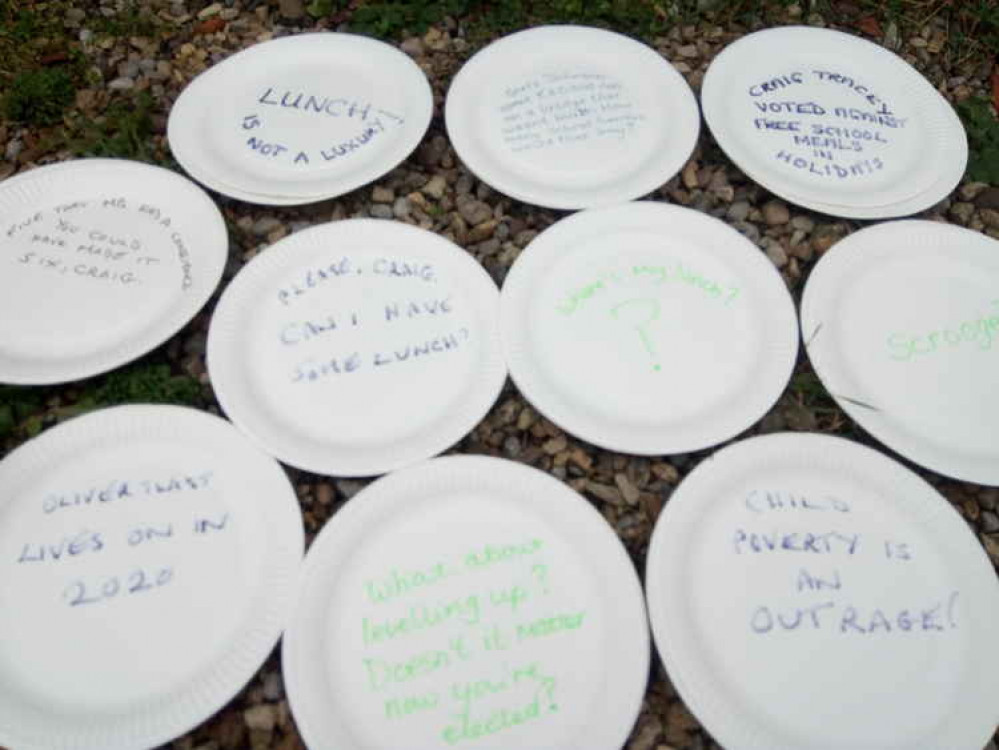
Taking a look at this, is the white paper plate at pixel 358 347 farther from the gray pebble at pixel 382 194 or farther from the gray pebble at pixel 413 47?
the gray pebble at pixel 413 47

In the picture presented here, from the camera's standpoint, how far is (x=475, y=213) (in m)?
1.65

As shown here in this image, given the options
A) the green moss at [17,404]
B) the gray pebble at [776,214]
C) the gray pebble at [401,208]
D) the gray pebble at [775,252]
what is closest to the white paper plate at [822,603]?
the gray pebble at [775,252]

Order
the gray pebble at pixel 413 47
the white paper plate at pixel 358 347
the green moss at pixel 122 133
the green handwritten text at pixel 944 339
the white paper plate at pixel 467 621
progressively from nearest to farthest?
1. the white paper plate at pixel 467 621
2. the white paper plate at pixel 358 347
3. the green handwritten text at pixel 944 339
4. the green moss at pixel 122 133
5. the gray pebble at pixel 413 47

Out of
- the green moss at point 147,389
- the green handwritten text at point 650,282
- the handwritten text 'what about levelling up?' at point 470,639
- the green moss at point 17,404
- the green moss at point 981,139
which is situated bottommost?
the handwritten text 'what about levelling up?' at point 470,639

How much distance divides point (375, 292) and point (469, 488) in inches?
17.0

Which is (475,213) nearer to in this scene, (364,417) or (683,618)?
(364,417)

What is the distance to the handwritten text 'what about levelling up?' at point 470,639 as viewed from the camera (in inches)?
44.9

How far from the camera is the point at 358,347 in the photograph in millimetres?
1423

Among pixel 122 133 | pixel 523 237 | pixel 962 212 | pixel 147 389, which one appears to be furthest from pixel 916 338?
pixel 122 133

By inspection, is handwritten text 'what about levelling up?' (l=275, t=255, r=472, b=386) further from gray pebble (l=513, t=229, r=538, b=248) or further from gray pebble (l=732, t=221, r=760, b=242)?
gray pebble (l=732, t=221, r=760, b=242)

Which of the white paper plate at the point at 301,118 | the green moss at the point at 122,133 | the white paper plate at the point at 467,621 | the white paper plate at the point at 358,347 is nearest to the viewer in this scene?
the white paper plate at the point at 467,621

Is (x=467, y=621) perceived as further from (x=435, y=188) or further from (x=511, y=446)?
(x=435, y=188)

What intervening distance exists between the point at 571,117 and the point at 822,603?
109cm

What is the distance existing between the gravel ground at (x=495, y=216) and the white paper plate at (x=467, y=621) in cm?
9
